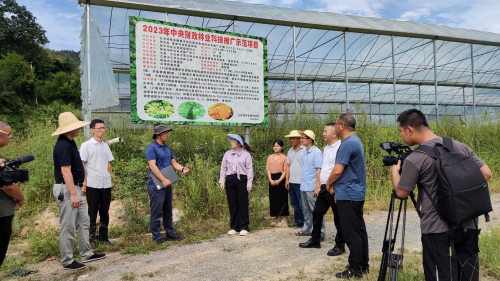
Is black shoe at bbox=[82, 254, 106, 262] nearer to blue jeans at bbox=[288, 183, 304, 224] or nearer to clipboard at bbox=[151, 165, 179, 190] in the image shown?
clipboard at bbox=[151, 165, 179, 190]

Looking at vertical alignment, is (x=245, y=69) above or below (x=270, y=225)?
above

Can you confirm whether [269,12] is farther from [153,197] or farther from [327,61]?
[153,197]

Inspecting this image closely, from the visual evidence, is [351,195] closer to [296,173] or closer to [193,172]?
[296,173]

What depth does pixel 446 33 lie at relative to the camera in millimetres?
13141

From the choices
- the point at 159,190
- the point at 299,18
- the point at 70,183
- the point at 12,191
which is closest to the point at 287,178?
the point at 159,190

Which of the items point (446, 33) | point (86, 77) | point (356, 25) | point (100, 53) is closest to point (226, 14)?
point (100, 53)

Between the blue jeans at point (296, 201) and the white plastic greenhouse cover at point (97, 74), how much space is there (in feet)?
16.3

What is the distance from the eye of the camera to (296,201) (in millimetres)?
5172

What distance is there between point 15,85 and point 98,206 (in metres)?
20.5

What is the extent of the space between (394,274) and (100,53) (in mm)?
7848

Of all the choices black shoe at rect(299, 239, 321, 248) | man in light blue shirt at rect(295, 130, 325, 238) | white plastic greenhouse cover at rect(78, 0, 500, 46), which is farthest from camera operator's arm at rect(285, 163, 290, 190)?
white plastic greenhouse cover at rect(78, 0, 500, 46)

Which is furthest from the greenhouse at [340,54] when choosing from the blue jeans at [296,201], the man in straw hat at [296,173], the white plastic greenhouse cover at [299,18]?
the blue jeans at [296,201]

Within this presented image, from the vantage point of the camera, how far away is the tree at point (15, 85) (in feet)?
61.1

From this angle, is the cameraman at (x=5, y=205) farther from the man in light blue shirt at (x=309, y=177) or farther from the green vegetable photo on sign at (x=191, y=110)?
the green vegetable photo on sign at (x=191, y=110)
